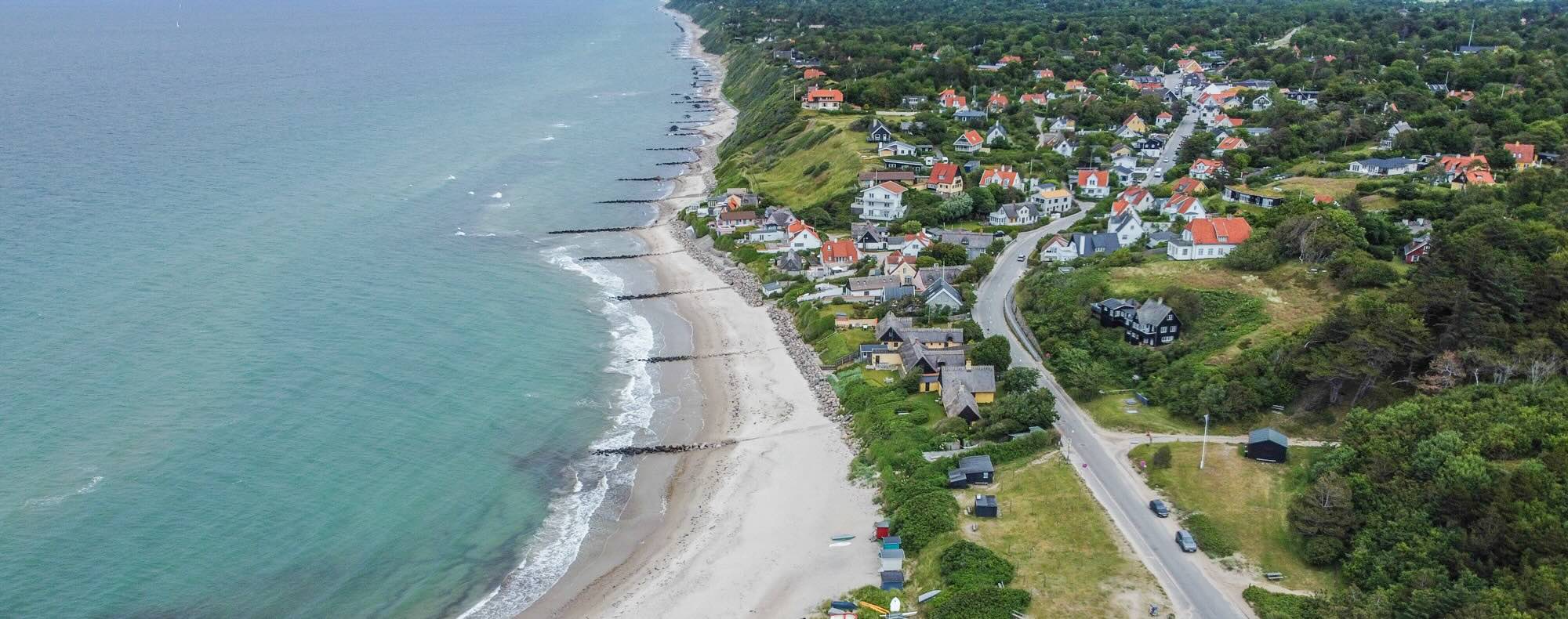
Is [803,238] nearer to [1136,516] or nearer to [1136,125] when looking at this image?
[1136,516]

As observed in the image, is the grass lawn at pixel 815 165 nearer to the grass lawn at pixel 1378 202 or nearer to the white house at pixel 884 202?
the white house at pixel 884 202

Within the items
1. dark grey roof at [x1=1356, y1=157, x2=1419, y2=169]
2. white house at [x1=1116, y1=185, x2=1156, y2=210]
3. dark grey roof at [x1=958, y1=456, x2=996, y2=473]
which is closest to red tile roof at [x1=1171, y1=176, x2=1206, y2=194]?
white house at [x1=1116, y1=185, x2=1156, y2=210]

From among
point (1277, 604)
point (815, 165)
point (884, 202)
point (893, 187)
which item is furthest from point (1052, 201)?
point (1277, 604)

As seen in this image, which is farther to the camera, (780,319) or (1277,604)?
(780,319)

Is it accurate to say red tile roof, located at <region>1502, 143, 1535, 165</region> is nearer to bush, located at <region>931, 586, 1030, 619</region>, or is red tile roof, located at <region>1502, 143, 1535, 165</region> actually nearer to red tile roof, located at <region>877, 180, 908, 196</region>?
red tile roof, located at <region>877, 180, 908, 196</region>

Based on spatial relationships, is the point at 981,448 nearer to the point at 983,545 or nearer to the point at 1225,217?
the point at 983,545

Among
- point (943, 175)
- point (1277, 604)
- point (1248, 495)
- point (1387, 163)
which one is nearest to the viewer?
point (1277, 604)
